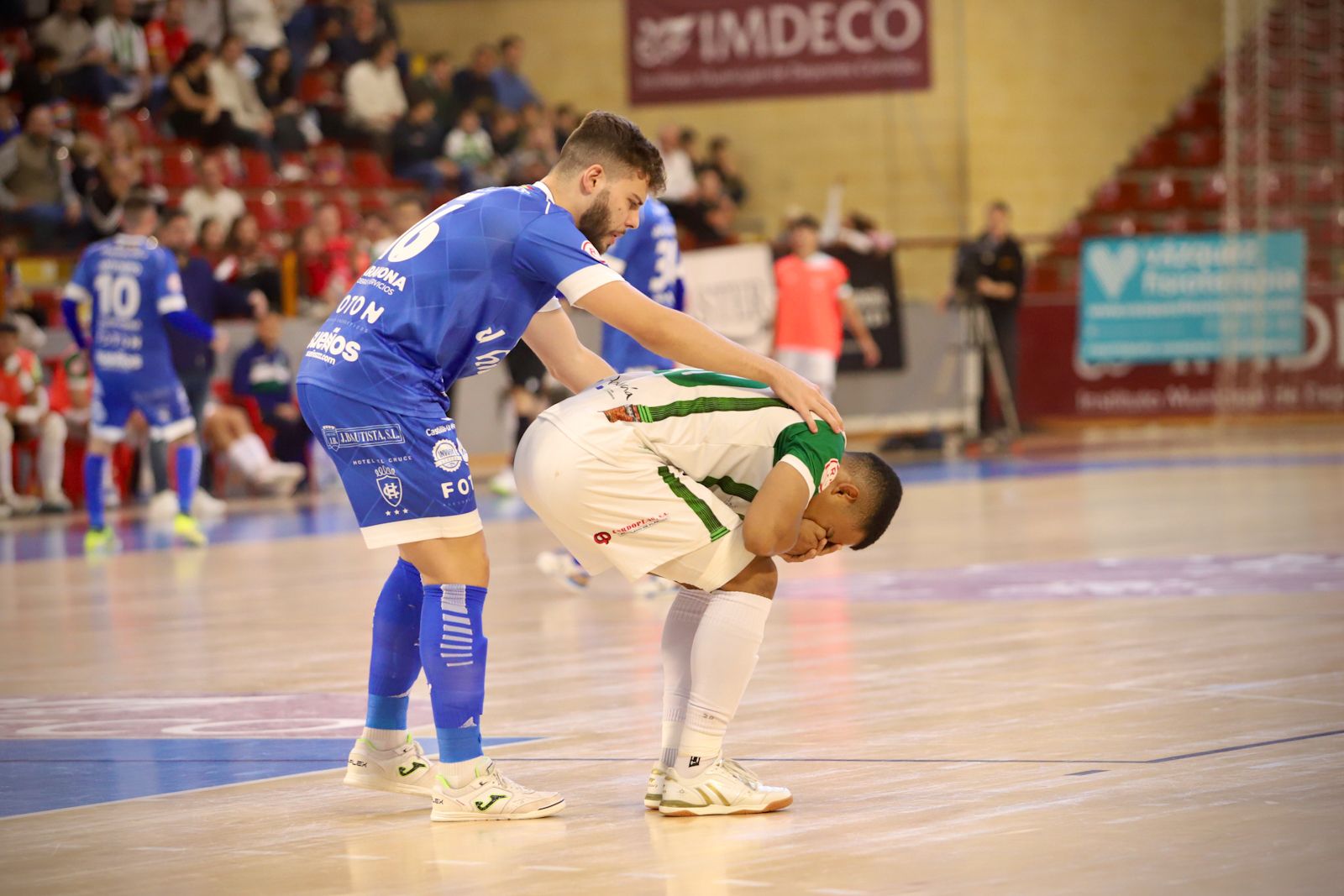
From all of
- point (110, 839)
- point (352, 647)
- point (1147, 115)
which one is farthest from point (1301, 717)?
point (1147, 115)

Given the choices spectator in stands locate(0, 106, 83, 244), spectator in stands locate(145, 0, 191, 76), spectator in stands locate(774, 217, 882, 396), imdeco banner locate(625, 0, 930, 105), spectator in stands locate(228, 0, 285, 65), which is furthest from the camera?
imdeco banner locate(625, 0, 930, 105)

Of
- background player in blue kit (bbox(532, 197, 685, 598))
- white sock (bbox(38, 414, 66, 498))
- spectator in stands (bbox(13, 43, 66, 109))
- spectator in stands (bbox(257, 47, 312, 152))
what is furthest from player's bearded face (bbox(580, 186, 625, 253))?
spectator in stands (bbox(257, 47, 312, 152))

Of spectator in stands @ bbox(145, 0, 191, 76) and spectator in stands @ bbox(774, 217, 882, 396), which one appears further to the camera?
spectator in stands @ bbox(145, 0, 191, 76)

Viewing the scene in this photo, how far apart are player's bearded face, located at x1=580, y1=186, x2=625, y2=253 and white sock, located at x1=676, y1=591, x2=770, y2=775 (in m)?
0.95

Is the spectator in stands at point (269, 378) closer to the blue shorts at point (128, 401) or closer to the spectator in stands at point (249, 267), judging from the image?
the spectator in stands at point (249, 267)

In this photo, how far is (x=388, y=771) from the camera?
16.4 feet

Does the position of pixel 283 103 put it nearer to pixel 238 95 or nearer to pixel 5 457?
pixel 238 95

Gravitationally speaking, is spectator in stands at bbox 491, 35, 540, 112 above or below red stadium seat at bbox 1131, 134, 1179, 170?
above

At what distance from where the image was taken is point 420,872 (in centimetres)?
414

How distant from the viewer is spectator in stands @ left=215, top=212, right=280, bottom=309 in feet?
56.9

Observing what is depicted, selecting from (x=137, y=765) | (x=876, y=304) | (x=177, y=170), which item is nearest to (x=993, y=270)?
(x=876, y=304)

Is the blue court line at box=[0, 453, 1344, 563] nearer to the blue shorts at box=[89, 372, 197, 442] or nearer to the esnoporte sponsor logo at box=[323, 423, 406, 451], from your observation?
the blue shorts at box=[89, 372, 197, 442]

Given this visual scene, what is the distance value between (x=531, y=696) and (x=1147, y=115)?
2001 centimetres

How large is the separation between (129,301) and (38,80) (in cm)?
673
